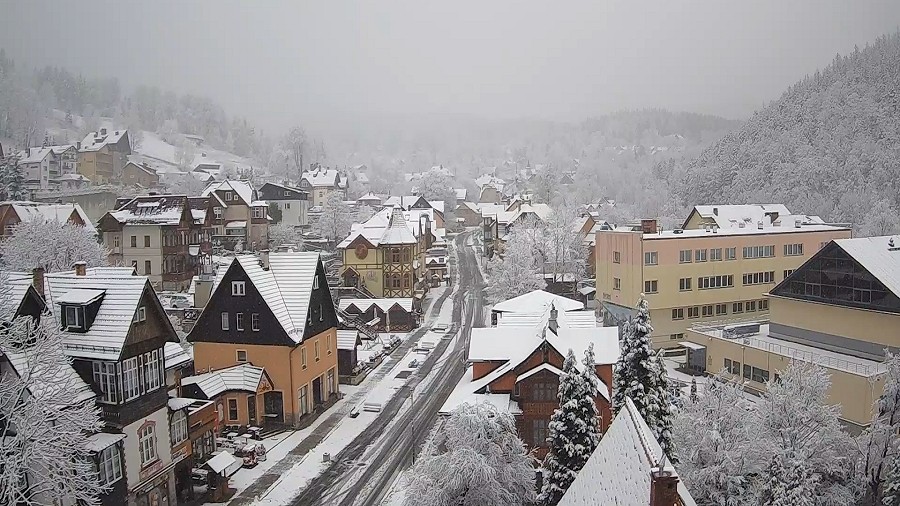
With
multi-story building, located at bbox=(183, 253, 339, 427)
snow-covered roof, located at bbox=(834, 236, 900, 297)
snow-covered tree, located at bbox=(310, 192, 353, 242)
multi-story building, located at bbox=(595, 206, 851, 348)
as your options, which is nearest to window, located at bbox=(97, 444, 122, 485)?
multi-story building, located at bbox=(183, 253, 339, 427)

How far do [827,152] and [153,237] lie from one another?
10583cm

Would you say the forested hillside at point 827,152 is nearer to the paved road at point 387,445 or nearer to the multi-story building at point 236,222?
the paved road at point 387,445

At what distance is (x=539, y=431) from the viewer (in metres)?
30.1

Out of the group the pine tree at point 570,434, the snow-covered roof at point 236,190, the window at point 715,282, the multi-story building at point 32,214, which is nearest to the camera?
the pine tree at point 570,434

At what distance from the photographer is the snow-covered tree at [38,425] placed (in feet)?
58.8

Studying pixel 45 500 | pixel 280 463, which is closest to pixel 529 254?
pixel 280 463

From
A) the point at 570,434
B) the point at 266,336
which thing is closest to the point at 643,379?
the point at 570,434

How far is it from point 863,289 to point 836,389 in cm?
734

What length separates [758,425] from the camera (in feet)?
85.6

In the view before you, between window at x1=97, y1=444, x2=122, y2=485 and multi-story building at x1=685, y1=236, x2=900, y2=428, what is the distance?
91.5 ft

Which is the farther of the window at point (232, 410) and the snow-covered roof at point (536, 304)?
the snow-covered roof at point (536, 304)

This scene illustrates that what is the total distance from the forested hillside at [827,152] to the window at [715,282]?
49624 millimetres

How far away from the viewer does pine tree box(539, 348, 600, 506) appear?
2273 centimetres

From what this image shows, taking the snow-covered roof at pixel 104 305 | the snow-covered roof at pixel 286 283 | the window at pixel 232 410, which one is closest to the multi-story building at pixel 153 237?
the snow-covered roof at pixel 286 283
